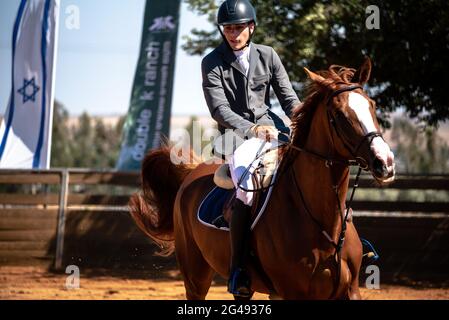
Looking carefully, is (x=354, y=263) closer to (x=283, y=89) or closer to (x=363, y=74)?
(x=363, y=74)

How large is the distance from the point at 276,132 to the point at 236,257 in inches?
42.5

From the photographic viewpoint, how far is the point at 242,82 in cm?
652

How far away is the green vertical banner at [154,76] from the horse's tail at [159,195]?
187 inches

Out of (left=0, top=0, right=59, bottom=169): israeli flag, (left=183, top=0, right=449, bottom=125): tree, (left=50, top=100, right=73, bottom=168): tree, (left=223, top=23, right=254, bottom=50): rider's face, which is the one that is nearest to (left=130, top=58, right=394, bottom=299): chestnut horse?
(left=223, top=23, right=254, bottom=50): rider's face

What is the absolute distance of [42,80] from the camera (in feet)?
40.4

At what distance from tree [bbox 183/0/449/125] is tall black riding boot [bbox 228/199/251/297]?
20.4ft

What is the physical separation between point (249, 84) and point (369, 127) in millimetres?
1739

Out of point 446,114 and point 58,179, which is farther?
point 58,179


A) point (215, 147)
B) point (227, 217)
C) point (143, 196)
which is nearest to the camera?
point (227, 217)

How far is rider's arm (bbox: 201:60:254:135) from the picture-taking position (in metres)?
6.17

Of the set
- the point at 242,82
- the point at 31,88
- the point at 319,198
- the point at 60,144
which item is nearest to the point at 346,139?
the point at 319,198

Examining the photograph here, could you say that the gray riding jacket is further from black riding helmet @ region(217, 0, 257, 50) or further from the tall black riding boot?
the tall black riding boot
